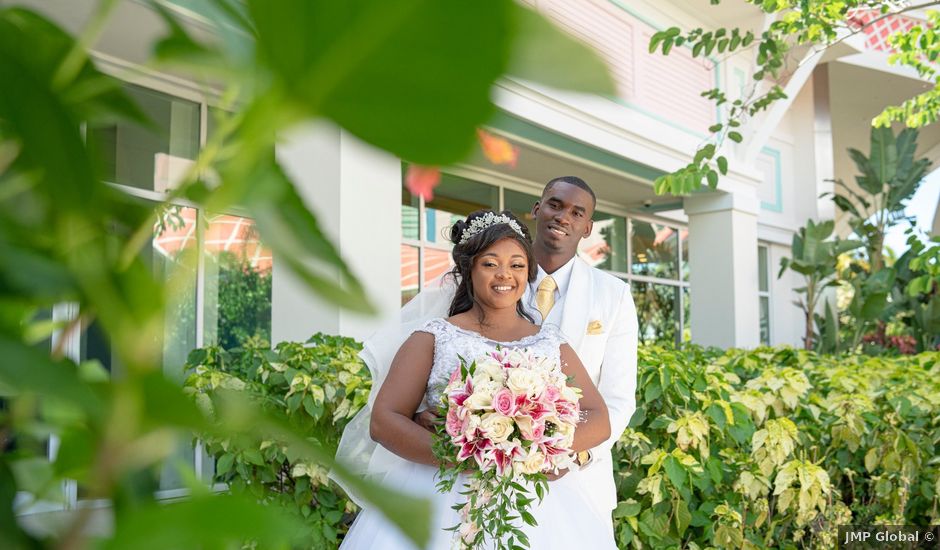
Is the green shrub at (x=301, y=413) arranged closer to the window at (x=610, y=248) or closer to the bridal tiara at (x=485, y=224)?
the bridal tiara at (x=485, y=224)

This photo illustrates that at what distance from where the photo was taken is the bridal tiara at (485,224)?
12.0 ft

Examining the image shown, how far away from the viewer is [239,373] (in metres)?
4.93

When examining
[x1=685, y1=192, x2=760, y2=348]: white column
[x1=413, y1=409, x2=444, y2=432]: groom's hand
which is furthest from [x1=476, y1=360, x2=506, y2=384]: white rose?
[x1=685, y1=192, x2=760, y2=348]: white column

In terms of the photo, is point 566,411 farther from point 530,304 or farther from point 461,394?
point 530,304

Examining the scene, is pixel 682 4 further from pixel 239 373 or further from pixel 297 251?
pixel 297 251

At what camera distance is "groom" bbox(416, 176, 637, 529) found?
362 cm

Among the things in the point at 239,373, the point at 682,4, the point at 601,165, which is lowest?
the point at 239,373

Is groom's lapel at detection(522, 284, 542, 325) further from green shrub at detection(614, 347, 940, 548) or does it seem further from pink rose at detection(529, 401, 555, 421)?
pink rose at detection(529, 401, 555, 421)

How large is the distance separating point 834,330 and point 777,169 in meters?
3.86

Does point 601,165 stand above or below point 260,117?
above

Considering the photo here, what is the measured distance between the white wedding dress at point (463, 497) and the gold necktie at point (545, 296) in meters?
0.38

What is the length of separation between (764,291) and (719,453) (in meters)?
12.7

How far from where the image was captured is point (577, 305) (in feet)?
12.5

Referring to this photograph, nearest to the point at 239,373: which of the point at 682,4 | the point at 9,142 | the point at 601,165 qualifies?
the point at 9,142
